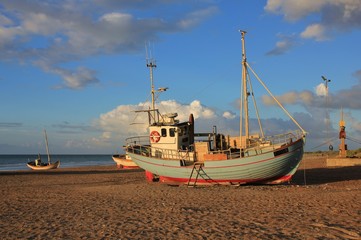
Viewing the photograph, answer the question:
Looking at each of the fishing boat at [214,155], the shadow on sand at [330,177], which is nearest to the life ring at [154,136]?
the fishing boat at [214,155]

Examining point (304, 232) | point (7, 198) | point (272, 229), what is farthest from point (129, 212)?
point (7, 198)

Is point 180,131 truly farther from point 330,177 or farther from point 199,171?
point 330,177

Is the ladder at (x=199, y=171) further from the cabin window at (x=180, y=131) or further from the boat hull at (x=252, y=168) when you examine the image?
the cabin window at (x=180, y=131)

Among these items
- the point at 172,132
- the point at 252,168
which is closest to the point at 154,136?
the point at 172,132

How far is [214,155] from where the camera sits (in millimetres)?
24328

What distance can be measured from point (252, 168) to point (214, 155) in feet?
8.30

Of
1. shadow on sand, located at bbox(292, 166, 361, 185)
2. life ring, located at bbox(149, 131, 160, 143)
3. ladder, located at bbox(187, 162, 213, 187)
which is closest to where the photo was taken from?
ladder, located at bbox(187, 162, 213, 187)

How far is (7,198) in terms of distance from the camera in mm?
20781

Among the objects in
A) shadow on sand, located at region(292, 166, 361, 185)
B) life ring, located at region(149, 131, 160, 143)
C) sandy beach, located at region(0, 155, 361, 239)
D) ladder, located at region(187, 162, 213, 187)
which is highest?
life ring, located at region(149, 131, 160, 143)

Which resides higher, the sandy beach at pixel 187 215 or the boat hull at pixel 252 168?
the boat hull at pixel 252 168

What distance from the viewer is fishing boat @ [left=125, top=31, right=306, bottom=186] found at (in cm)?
2341

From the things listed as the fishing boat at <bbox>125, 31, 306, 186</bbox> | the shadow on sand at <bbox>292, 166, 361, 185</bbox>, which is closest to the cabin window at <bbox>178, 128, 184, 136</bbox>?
the fishing boat at <bbox>125, 31, 306, 186</bbox>

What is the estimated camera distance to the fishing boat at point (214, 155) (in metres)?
23.4

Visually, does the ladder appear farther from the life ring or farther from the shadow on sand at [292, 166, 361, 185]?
the shadow on sand at [292, 166, 361, 185]
